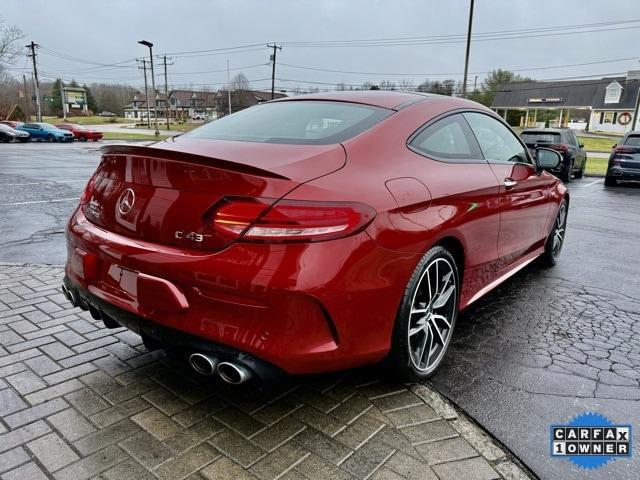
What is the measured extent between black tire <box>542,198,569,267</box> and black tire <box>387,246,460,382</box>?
2463 millimetres

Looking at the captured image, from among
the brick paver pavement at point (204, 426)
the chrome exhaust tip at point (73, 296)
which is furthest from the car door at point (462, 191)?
the chrome exhaust tip at point (73, 296)

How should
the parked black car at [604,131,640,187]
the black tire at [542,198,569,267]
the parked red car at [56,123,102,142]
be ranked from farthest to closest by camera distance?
1. the parked red car at [56,123,102,142]
2. the parked black car at [604,131,640,187]
3. the black tire at [542,198,569,267]

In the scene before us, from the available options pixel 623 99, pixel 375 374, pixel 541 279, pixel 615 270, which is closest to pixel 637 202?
pixel 615 270

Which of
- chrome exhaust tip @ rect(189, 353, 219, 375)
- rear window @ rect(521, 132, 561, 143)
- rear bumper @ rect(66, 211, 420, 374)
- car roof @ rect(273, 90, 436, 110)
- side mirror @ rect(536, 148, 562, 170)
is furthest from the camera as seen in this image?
rear window @ rect(521, 132, 561, 143)

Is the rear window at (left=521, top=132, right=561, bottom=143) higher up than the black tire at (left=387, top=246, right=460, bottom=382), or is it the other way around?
the rear window at (left=521, top=132, right=561, bottom=143)

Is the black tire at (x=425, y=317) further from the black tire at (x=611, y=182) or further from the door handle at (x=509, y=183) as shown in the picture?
the black tire at (x=611, y=182)

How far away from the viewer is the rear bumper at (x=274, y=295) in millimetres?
1894

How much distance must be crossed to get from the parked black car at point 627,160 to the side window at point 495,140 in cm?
1149

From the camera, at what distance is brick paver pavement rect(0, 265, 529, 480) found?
6.54 ft

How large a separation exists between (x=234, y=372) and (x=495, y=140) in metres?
2.70

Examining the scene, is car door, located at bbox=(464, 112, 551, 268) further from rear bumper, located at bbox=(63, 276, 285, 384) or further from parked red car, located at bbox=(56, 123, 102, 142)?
parked red car, located at bbox=(56, 123, 102, 142)

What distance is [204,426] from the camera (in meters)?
2.26

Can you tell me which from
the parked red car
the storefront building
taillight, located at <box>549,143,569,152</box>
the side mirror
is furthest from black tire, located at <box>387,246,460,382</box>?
the storefront building

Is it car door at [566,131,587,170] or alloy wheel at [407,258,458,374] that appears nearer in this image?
alloy wheel at [407,258,458,374]
